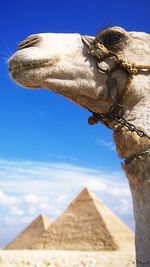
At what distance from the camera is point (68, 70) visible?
10.7 ft

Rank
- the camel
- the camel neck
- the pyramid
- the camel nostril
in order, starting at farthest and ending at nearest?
1. the pyramid
2. the camel nostril
3. the camel
4. the camel neck

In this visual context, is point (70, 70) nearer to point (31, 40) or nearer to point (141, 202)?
point (31, 40)

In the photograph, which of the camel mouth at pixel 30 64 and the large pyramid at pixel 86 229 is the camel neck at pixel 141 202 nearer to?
the camel mouth at pixel 30 64

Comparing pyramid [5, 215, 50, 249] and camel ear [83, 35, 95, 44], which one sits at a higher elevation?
pyramid [5, 215, 50, 249]

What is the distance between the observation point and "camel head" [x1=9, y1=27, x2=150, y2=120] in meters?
3.20

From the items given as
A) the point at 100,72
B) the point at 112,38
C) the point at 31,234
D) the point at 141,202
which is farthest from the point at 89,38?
the point at 31,234

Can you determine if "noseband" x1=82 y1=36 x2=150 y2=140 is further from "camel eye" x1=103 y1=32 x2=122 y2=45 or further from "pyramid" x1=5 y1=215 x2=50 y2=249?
"pyramid" x1=5 y1=215 x2=50 y2=249

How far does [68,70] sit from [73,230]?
65702mm

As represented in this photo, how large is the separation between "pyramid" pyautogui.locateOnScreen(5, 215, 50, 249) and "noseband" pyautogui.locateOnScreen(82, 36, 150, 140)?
2620 inches

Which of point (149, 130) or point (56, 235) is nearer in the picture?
point (149, 130)

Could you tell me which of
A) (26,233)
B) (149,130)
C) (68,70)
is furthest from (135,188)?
(26,233)

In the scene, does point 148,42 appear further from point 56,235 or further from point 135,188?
point 56,235

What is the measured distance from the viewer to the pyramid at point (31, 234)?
69062mm

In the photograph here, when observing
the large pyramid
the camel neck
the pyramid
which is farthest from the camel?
the pyramid
